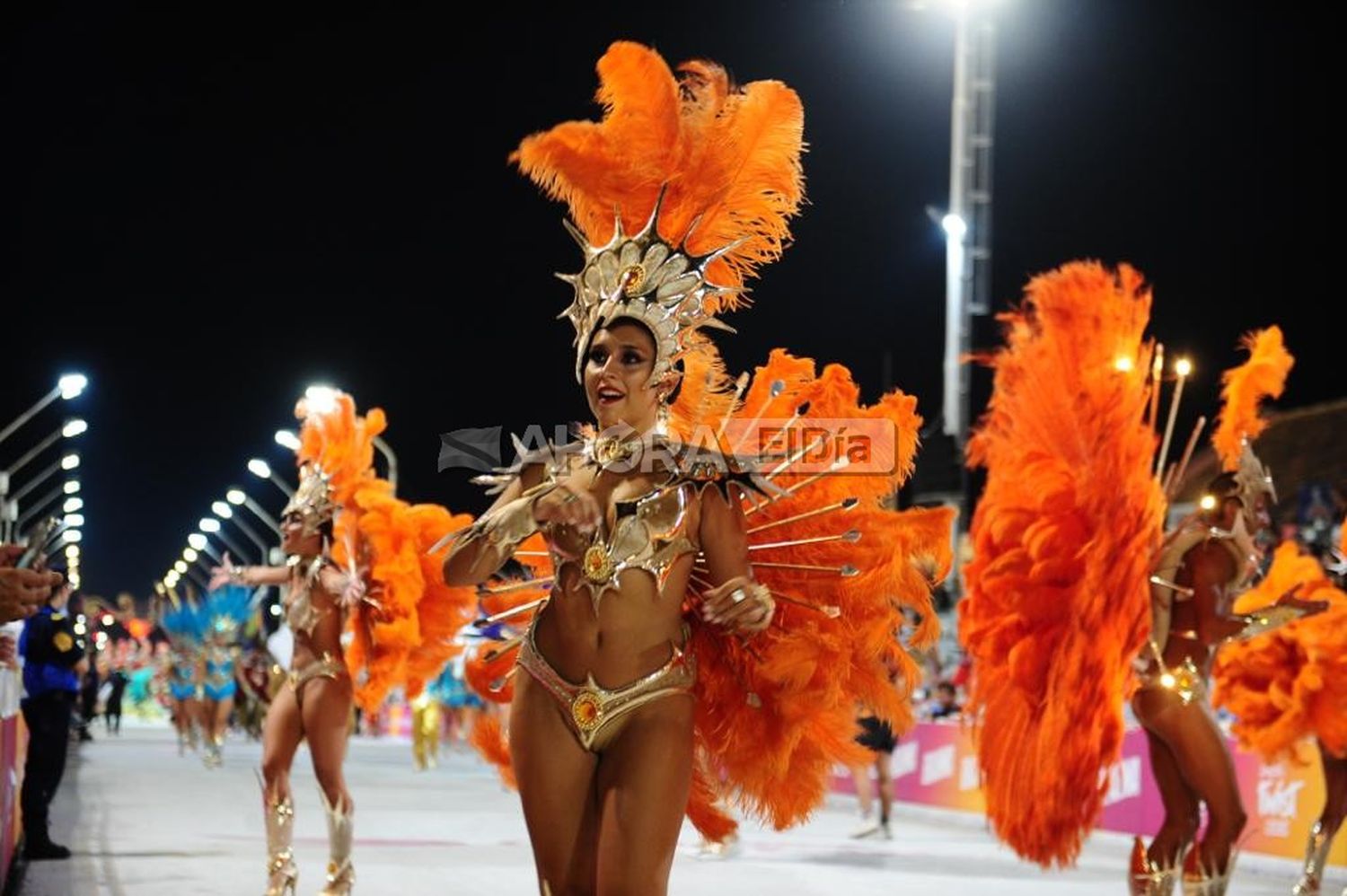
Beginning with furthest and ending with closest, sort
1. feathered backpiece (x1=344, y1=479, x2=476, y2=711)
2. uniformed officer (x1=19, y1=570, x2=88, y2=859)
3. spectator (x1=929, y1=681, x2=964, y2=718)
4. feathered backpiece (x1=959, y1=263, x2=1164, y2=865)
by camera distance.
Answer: spectator (x1=929, y1=681, x2=964, y2=718) < uniformed officer (x1=19, y1=570, x2=88, y2=859) < feathered backpiece (x1=344, y1=479, x2=476, y2=711) < feathered backpiece (x1=959, y1=263, x2=1164, y2=865)

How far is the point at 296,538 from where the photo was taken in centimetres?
893

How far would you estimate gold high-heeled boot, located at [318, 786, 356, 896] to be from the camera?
→ 864 centimetres

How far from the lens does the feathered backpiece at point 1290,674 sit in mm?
10039

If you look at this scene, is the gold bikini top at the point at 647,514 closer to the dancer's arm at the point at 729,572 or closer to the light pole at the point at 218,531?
the dancer's arm at the point at 729,572

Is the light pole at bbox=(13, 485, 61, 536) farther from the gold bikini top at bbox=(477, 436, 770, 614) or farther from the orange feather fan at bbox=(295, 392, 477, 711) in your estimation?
the gold bikini top at bbox=(477, 436, 770, 614)

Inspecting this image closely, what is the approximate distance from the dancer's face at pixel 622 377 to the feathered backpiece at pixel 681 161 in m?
0.34

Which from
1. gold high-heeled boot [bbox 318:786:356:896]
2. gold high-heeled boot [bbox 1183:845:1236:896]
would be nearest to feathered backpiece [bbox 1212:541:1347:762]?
gold high-heeled boot [bbox 1183:845:1236:896]

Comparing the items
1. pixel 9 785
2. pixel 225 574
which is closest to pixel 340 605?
pixel 225 574

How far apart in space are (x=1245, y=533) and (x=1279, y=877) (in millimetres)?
5123

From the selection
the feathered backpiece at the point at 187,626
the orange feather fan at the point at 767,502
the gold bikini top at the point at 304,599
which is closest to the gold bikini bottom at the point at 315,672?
the gold bikini top at the point at 304,599

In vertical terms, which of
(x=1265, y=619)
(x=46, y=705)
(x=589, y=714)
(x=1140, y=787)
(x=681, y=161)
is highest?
(x=681, y=161)

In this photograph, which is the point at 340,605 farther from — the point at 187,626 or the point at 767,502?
the point at 187,626

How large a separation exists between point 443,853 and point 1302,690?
5601mm

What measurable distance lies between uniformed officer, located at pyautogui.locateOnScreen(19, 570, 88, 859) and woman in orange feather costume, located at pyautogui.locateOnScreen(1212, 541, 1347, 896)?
706cm
